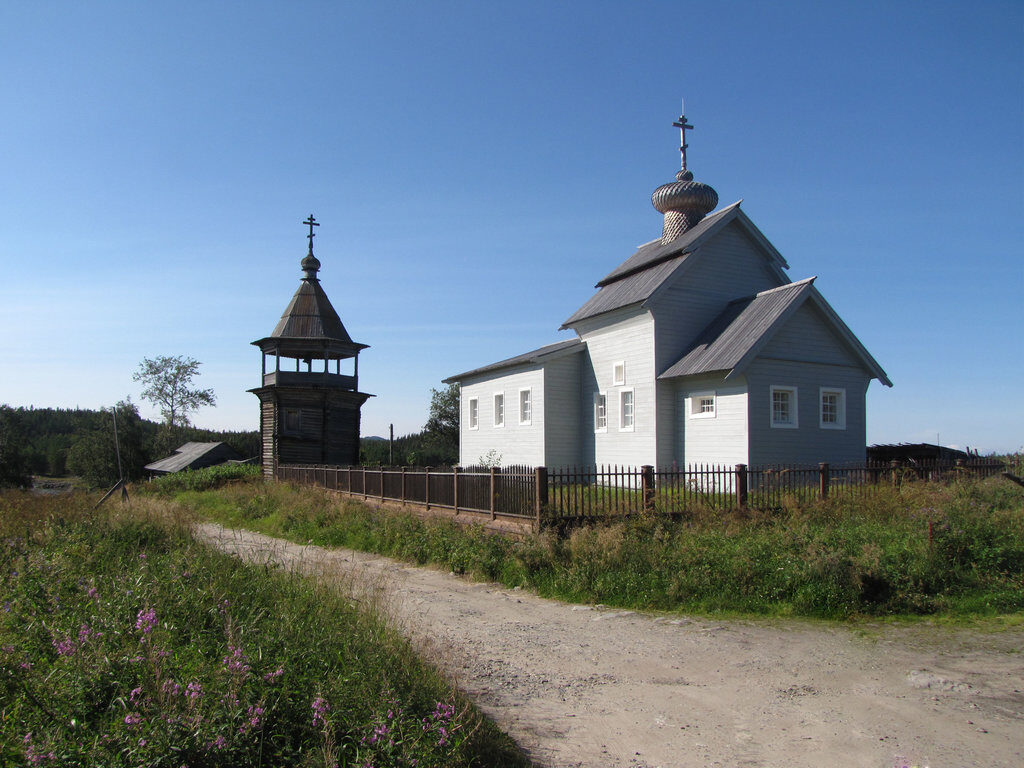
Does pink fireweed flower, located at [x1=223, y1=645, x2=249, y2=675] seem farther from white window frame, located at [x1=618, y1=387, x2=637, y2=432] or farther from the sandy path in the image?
white window frame, located at [x1=618, y1=387, x2=637, y2=432]

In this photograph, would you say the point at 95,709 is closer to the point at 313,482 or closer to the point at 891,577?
the point at 891,577

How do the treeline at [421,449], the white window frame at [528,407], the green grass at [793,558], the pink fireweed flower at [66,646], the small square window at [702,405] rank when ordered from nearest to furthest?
the pink fireweed flower at [66,646] → the green grass at [793,558] → the small square window at [702,405] → the white window frame at [528,407] → the treeline at [421,449]

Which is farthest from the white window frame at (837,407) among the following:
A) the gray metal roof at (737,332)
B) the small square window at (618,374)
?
the small square window at (618,374)

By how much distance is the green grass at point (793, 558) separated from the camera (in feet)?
30.1

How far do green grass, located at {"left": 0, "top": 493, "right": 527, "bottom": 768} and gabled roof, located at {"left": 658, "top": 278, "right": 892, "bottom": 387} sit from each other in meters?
14.1

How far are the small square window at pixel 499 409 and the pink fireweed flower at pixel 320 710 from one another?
68.8 feet

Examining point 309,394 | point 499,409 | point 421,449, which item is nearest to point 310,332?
point 309,394

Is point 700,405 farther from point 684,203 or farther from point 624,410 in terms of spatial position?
point 684,203

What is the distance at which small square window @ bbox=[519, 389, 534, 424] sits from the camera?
23.8 meters

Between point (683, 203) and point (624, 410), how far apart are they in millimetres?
8464

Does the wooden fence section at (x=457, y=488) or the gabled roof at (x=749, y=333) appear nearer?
the wooden fence section at (x=457, y=488)

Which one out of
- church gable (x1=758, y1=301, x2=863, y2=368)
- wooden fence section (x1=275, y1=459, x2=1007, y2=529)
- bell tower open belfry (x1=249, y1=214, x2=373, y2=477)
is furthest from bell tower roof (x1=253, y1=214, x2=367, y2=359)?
church gable (x1=758, y1=301, x2=863, y2=368)

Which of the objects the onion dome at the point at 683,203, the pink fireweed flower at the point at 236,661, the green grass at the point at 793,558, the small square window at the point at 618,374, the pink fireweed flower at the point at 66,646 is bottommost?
the green grass at the point at 793,558

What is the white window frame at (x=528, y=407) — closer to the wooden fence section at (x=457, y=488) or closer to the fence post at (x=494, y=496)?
the wooden fence section at (x=457, y=488)
